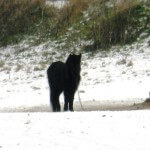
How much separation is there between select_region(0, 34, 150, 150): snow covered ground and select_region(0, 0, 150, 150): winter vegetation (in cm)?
2

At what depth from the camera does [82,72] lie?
2250 centimetres

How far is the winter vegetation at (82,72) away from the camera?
32.1 ft

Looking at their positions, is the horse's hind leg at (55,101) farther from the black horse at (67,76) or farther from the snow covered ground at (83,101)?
the snow covered ground at (83,101)

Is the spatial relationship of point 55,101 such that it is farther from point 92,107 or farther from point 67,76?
point 92,107

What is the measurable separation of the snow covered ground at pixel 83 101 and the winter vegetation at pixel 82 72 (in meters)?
0.02

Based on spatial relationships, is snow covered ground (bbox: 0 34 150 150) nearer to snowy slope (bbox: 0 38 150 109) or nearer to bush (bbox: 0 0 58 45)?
snowy slope (bbox: 0 38 150 109)

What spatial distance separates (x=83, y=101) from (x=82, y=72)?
5.34 meters

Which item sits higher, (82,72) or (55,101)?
(82,72)

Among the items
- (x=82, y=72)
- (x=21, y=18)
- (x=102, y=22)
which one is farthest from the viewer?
(x=21, y=18)
